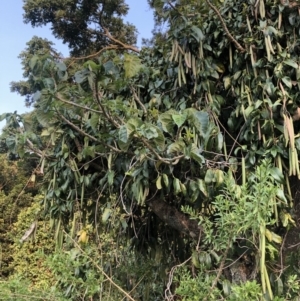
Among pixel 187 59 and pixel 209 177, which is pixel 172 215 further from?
pixel 187 59

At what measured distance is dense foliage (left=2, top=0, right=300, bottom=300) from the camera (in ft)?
4.19

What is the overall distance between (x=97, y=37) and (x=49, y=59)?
493cm

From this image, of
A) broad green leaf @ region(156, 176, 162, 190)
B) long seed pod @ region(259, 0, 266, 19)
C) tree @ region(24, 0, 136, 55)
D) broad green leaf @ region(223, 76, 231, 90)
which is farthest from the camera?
tree @ region(24, 0, 136, 55)

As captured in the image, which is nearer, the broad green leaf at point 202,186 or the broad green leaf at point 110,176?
the broad green leaf at point 202,186

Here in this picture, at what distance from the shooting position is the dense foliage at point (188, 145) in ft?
4.19

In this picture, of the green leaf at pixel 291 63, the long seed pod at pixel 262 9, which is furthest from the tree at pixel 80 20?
the green leaf at pixel 291 63

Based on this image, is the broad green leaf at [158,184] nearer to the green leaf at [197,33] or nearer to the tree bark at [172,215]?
the tree bark at [172,215]

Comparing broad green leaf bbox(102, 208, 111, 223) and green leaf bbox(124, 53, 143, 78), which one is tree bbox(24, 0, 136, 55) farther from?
green leaf bbox(124, 53, 143, 78)

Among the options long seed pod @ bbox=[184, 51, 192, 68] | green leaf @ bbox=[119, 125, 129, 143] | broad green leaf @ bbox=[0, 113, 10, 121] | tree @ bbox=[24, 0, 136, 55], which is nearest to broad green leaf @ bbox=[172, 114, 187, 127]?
green leaf @ bbox=[119, 125, 129, 143]

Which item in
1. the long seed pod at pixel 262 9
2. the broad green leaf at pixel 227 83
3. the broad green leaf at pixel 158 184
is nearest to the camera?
the broad green leaf at pixel 158 184

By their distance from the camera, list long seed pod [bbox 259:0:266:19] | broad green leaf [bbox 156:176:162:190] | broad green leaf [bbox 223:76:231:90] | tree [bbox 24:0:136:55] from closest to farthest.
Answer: broad green leaf [bbox 156:176:162:190] < long seed pod [bbox 259:0:266:19] < broad green leaf [bbox 223:76:231:90] < tree [bbox 24:0:136:55]

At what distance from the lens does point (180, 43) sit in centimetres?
163

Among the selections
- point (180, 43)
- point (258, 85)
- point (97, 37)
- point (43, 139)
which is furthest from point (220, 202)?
point (97, 37)

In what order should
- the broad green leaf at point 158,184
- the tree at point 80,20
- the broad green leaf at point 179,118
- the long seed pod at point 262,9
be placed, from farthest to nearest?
1. the tree at point 80,20
2. the long seed pod at point 262,9
3. the broad green leaf at point 158,184
4. the broad green leaf at point 179,118
